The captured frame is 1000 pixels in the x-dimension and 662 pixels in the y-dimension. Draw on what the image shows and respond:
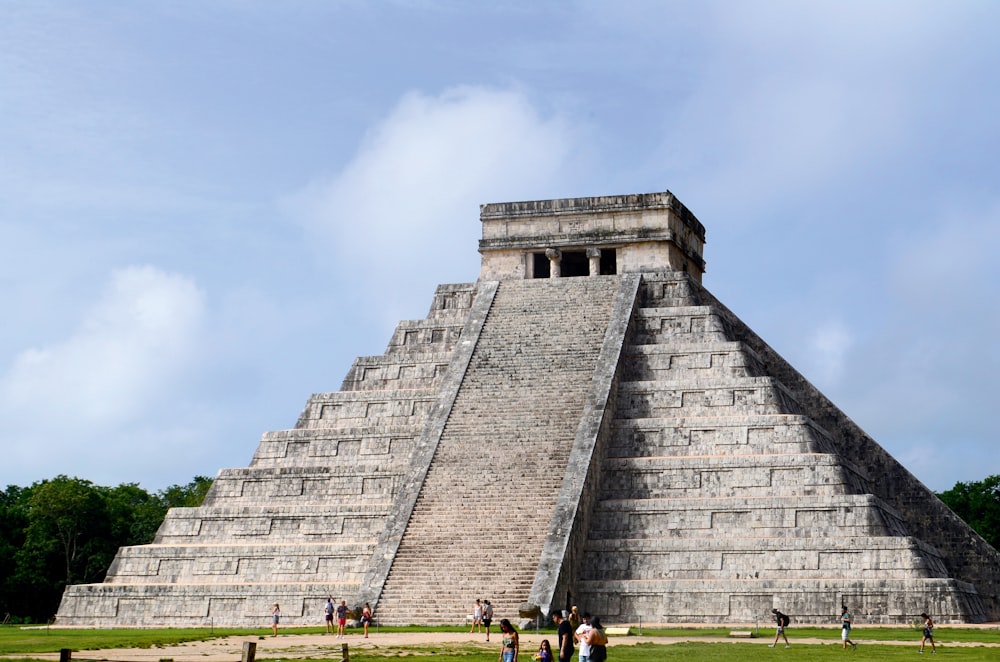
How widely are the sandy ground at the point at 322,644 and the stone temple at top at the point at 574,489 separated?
6.27 ft

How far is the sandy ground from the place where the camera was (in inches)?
771

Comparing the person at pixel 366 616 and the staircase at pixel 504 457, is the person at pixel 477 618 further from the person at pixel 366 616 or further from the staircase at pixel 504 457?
the person at pixel 366 616

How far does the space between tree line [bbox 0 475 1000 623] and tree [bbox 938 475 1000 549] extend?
0.03 metres

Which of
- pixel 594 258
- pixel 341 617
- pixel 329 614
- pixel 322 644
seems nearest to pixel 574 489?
pixel 329 614

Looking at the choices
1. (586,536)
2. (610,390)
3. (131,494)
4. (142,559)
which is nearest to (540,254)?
(610,390)

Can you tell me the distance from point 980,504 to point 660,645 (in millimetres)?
32111

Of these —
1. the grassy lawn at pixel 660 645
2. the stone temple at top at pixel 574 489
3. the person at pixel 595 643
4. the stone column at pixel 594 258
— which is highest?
the stone column at pixel 594 258

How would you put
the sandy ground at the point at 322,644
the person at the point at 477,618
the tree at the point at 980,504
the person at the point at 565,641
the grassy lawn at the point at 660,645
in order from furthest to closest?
the tree at the point at 980,504 < the person at the point at 477,618 < the sandy ground at the point at 322,644 < the grassy lawn at the point at 660,645 < the person at the point at 565,641

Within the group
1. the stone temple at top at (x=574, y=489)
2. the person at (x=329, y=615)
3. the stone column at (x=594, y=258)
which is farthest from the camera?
the stone column at (x=594, y=258)

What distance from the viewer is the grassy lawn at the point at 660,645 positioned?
63.0 ft

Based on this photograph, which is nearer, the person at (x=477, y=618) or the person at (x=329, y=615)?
the person at (x=477, y=618)

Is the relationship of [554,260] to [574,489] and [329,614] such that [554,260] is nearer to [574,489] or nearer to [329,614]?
[574,489]

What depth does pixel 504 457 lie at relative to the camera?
2867 cm

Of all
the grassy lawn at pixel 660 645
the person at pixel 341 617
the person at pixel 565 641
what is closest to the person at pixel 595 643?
the person at pixel 565 641
